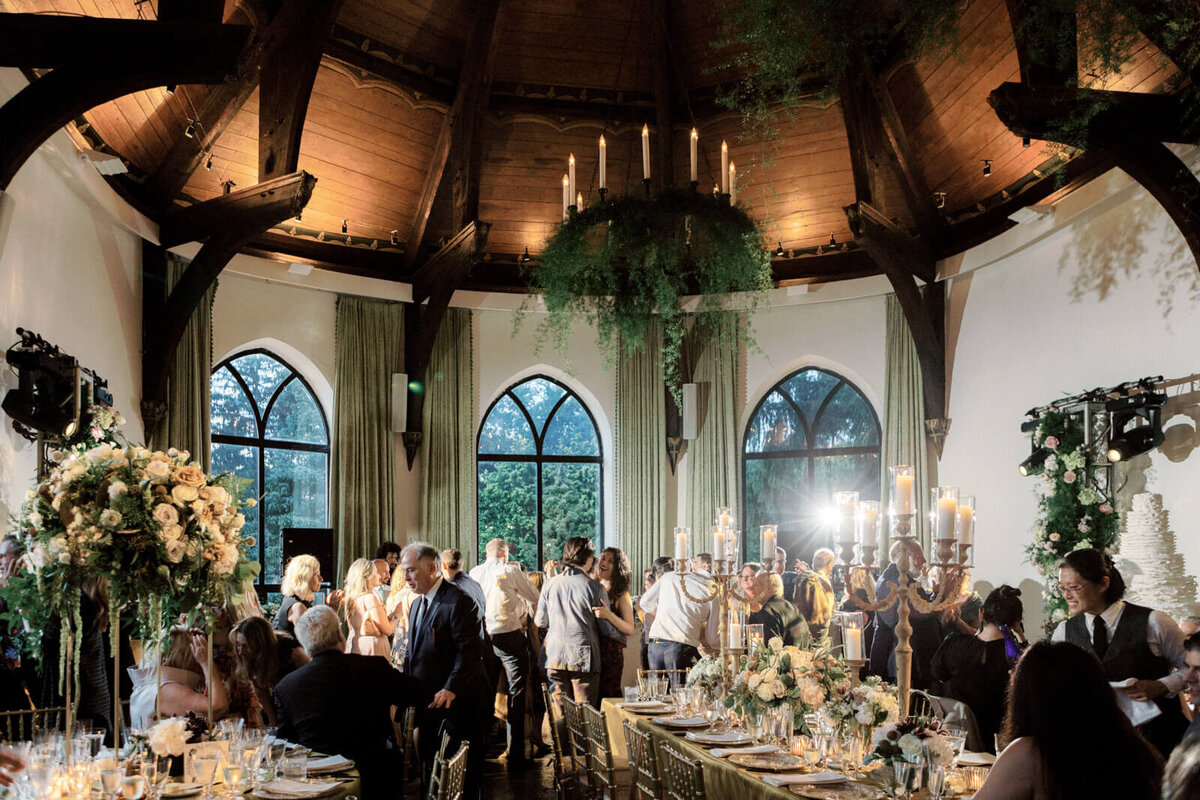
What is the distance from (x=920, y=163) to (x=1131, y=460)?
3895 mm

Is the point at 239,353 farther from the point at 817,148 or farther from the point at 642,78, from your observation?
the point at 817,148

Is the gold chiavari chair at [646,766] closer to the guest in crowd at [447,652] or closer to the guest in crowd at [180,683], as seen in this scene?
the guest in crowd at [447,652]

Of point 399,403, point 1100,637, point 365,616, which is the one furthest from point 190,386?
point 1100,637

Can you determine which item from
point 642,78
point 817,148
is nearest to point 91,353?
point 642,78

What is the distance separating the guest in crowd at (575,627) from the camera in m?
7.35

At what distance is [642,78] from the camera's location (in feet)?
34.7

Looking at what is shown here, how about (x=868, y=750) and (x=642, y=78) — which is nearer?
(x=868, y=750)

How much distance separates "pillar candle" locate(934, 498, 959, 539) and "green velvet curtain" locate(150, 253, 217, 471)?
281 inches

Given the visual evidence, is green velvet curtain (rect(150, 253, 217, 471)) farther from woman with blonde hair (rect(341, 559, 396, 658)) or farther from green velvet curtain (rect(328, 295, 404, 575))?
woman with blonde hair (rect(341, 559, 396, 658))

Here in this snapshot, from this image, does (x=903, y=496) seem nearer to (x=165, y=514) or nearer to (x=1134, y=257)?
(x=165, y=514)

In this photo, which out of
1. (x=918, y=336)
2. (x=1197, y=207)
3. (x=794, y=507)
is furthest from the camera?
(x=794, y=507)

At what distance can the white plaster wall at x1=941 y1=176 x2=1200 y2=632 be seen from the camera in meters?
7.12

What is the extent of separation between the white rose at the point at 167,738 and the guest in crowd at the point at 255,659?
0.97 metres

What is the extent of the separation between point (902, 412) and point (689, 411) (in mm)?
2386
